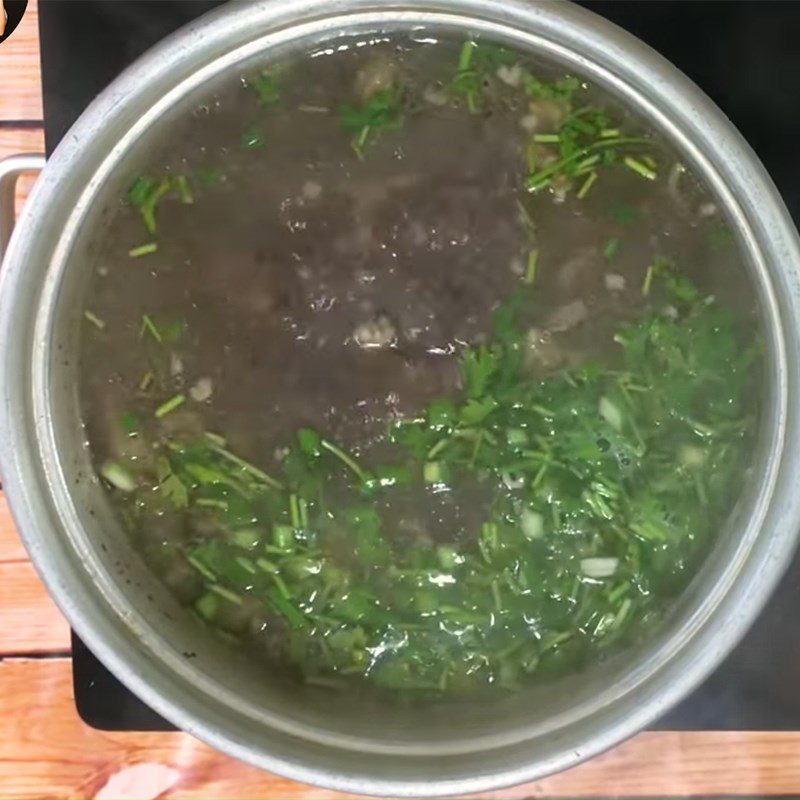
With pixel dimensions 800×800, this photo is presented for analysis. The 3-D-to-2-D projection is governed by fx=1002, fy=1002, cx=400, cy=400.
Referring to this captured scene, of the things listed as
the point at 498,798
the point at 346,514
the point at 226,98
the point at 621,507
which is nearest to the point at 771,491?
the point at 621,507

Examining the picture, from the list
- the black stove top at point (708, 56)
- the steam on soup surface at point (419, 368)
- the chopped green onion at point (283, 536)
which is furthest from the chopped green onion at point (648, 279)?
the chopped green onion at point (283, 536)

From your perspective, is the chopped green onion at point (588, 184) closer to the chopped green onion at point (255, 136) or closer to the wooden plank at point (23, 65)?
the chopped green onion at point (255, 136)

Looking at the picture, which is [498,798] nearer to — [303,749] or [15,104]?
[303,749]

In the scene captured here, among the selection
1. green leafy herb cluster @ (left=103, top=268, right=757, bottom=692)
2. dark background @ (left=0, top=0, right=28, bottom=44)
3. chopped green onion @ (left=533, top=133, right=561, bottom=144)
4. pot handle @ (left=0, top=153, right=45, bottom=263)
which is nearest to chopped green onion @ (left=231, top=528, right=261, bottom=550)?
green leafy herb cluster @ (left=103, top=268, right=757, bottom=692)

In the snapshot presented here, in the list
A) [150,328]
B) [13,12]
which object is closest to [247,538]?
[150,328]

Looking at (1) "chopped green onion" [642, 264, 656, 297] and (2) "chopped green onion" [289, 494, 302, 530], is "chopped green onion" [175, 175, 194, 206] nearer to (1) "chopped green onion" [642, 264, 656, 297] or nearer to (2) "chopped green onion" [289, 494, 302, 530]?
(2) "chopped green onion" [289, 494, 302, 530]

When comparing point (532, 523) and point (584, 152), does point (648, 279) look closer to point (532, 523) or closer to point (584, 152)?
point (584, 152)
